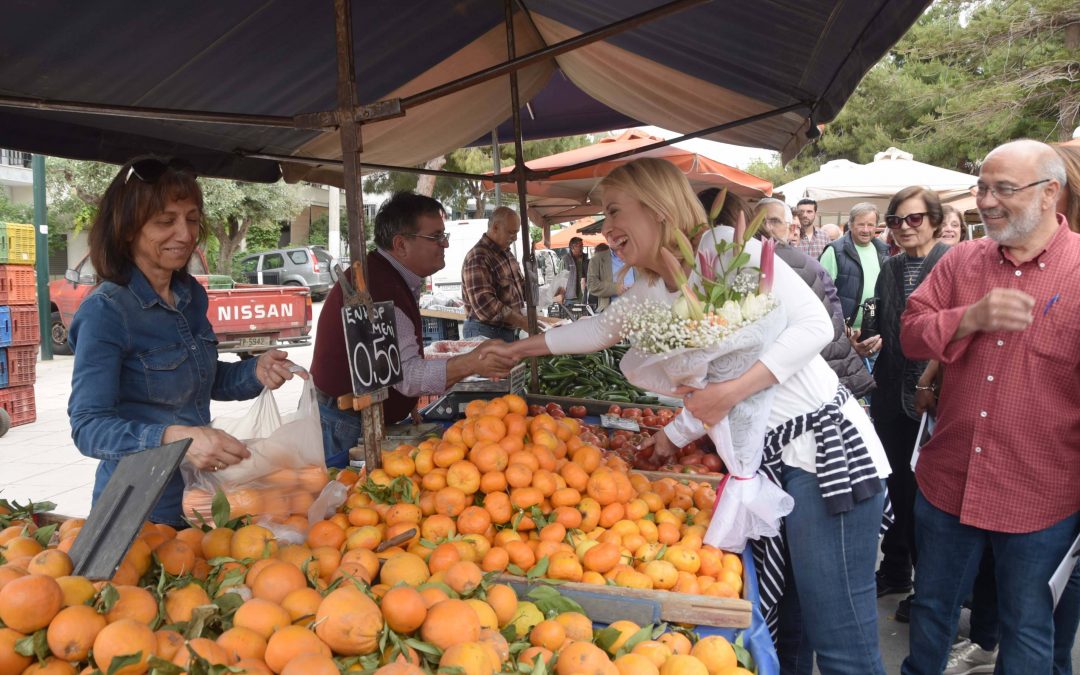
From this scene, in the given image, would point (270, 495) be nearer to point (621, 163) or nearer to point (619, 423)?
point (619, 423)

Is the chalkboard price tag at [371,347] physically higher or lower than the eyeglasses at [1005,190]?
lower

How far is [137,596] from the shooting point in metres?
1.42

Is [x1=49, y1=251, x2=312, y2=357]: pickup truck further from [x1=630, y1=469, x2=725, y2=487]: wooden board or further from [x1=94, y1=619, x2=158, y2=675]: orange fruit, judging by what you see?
[x1=94, y1=619, x2=158, y2=675]: orange fruit

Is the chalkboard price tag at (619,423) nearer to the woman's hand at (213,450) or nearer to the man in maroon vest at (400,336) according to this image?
the man in maroon vest at (400,336)

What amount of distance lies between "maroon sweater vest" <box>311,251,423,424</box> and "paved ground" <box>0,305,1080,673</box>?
2787 millimetres

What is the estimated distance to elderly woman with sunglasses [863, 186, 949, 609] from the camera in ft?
12.0

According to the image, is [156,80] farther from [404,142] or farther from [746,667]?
[746,667]

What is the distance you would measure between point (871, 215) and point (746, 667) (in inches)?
195

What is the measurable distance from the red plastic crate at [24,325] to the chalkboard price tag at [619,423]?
22.9 ft

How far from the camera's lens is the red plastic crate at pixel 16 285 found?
7320 mm

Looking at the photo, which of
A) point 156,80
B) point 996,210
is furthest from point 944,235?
point 156,80

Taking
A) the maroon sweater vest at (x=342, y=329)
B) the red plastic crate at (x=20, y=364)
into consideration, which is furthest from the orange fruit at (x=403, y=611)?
the red plastic crate at (x=20, y=364)

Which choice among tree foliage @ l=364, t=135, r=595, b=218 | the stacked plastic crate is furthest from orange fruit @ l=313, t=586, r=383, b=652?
tree foliage @ l=364, t=135, r=595, b=218

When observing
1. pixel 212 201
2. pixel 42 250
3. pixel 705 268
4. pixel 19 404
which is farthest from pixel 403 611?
pixel 212 201
